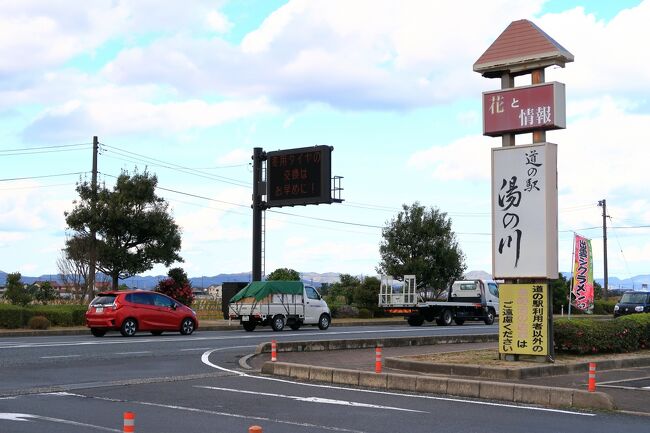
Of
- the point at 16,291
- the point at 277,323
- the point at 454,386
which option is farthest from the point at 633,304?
the point at 454,386

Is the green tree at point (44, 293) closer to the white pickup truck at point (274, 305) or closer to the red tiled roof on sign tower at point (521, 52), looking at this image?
the white pickup truck at point (274, 305)

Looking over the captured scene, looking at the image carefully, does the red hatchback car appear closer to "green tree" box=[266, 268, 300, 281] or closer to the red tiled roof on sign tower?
the red tiled roof on sign tower

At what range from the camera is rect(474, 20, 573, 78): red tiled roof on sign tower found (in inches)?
680

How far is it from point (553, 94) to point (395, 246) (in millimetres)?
35375

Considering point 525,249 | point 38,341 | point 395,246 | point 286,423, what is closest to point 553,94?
point 525,249

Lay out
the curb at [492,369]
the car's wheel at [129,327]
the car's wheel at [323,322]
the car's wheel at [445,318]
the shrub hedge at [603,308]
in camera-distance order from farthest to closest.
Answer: the shrub hedge at [603,308] < the car's wheel at [445,318] < the car's wheel at [323,322] < the car's wheel at [129,327] < the curb at [492,369]

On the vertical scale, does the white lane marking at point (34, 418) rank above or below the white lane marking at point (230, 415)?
above

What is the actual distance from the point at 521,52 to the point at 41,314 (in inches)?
828

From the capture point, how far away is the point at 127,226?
3969cm

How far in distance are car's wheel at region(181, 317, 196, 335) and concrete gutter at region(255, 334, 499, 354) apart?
6943 millimetres

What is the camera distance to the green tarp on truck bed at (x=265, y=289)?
3288cm

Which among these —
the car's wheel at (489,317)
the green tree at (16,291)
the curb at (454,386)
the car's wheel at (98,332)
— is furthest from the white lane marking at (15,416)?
the car's wheel at (489,317)

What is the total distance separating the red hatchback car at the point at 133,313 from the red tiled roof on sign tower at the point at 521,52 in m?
14.6

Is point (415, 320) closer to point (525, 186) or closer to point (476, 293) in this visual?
point (476, 293)
